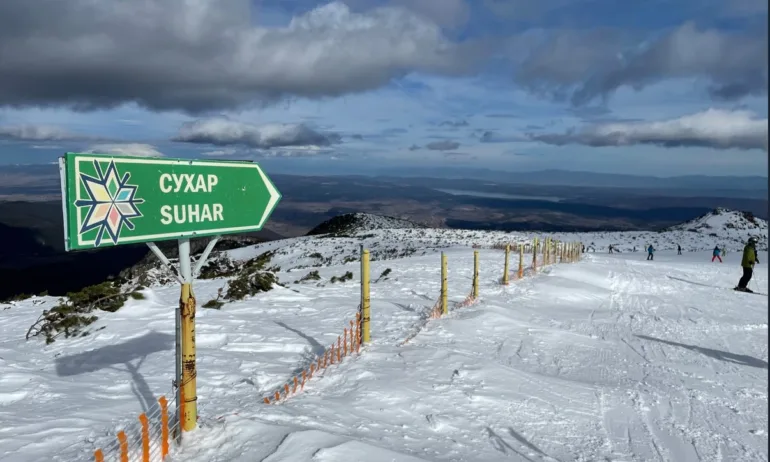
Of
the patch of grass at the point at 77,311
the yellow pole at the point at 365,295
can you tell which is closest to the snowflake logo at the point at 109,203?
the yellow pole at the point at 365,295

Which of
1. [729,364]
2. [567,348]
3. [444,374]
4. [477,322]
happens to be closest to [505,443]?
[444,374]

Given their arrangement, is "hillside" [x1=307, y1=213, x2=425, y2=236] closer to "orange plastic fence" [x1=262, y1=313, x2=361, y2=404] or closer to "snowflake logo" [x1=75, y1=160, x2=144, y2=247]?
"orange plastic fence" [x1=262, y1=313, x2=361, y2=404]

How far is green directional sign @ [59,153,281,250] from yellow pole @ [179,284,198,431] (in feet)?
1.87

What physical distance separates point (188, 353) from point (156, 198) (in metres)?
1.40

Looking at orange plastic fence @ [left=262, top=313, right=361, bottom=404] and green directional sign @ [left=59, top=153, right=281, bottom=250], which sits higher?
green directional sign @ [left=59, top=153, right=281, bottom=250]

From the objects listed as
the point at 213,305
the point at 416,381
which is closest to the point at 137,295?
the point at 213,305

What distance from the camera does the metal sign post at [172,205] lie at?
3428 mm

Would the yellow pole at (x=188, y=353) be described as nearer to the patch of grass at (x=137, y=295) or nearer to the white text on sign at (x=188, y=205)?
the white text on sign at (x=188, y=205)

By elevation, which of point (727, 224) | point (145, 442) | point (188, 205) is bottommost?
point (727, 224)

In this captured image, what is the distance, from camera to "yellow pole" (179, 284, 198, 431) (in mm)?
4230

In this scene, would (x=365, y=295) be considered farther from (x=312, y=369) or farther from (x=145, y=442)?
(x=145, y=442)

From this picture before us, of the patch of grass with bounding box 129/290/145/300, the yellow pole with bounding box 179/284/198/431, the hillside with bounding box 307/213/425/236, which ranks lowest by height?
the hillside with bounding box 307/213/425/236

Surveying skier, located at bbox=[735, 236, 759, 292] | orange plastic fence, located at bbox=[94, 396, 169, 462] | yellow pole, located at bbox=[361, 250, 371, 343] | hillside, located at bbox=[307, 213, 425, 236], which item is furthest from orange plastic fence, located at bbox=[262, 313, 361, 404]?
hillside, located at bbox=[307, 213, 425, 236]

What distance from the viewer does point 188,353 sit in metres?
4.31
